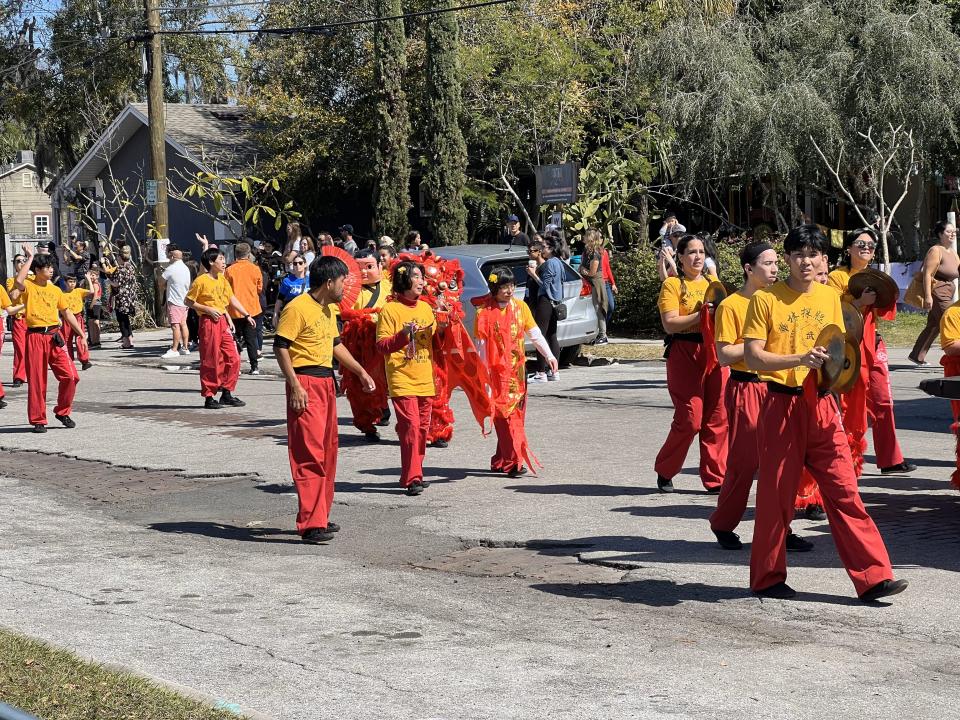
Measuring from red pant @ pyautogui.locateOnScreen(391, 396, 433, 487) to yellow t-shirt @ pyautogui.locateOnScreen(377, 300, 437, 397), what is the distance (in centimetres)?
9

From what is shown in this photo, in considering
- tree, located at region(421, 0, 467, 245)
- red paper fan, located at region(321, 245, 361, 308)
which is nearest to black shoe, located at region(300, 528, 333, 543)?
red paper fan, located at region(321, 245, 361, 308)

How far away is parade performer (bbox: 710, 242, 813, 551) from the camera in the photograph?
712 centimetres

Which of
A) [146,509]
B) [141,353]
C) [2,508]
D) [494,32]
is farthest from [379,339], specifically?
[494,32]

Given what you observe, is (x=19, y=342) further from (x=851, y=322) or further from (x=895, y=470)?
(x=851, y=322)

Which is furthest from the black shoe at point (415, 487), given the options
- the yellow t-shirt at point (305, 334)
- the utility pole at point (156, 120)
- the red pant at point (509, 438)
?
the utility pole at point (156, 120)

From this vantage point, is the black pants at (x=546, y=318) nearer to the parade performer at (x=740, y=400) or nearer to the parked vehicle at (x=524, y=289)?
the parked vehicle at (x=524, y=289)

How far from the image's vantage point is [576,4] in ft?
98.3

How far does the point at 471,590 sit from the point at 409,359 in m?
3.27

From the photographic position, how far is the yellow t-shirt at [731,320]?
709 centimetres

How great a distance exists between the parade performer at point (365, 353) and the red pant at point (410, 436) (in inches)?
105

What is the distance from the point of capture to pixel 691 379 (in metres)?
9.54

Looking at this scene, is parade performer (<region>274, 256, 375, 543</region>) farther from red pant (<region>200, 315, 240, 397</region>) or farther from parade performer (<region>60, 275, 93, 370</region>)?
red pant (<region>200, 315, 240, 397</region>)

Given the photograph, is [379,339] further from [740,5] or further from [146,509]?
[740,5]

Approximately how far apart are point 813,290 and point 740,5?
25.7 metres
